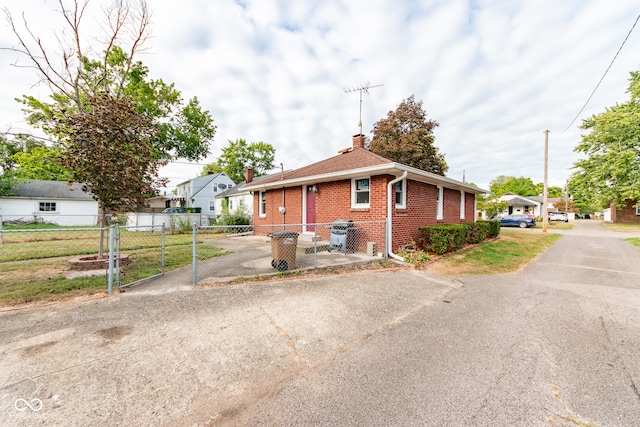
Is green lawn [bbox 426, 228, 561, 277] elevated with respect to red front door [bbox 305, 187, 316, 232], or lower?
lower

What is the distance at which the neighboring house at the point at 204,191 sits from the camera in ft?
93.0

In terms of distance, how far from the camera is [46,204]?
2212 centimetres

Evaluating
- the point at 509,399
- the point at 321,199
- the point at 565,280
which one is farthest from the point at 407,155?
the point at 509,399

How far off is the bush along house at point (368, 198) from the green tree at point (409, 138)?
8.98m

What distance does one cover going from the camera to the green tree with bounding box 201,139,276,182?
1640 inches

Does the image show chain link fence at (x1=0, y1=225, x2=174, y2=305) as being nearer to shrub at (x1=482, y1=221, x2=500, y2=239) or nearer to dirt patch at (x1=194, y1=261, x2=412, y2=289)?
dirt patch at (x1=194, y1=261, x2=412, y2=289)

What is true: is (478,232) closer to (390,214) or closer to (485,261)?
(485,261)

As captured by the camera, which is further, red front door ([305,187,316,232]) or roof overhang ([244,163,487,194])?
red front door ([305,187,316,232])

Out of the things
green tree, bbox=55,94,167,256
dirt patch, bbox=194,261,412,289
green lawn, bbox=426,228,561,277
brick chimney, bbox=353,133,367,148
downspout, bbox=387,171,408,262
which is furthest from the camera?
brick chimney, bbox=353,133,367,148

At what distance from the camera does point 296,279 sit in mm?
5820

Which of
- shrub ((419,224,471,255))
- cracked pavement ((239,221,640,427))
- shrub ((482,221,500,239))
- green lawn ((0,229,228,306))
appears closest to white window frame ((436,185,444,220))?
shrub ((419,224,471,255))

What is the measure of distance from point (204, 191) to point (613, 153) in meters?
40.4

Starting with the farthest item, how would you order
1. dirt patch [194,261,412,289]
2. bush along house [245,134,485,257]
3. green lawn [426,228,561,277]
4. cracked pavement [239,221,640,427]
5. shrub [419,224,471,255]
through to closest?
shrub [419,224,471,255] < bush along house [245,134,485,257] < green lawn [426,228,561,277] < dirt patch [194,261,412,289] < cracked pavement [239,221,640,427]

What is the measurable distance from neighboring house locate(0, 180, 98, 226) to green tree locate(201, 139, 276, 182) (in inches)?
745
